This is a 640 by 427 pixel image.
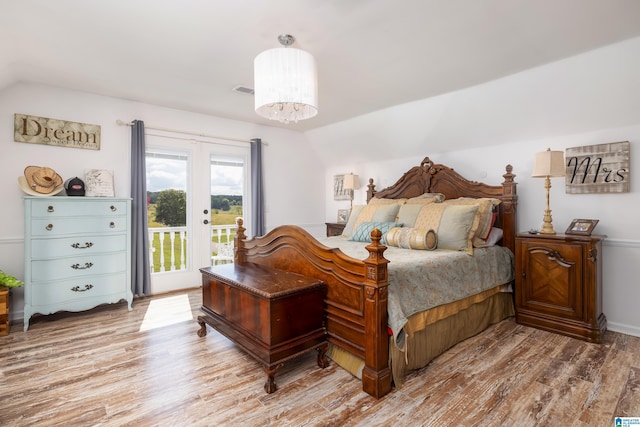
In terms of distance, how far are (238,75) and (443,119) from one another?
2.42 meters

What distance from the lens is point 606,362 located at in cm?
238

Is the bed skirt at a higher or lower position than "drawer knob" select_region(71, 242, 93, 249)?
lower

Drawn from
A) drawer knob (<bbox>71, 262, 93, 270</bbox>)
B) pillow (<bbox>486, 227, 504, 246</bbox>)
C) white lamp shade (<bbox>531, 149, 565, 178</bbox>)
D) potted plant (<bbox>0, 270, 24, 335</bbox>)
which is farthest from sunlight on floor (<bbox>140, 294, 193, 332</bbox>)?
white lamp shade (<bbox>531, 149, 565, 178</bbox>)

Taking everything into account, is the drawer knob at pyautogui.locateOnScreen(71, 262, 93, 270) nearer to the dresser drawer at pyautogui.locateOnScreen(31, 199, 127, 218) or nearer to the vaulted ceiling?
the dresser drawer at pyautogui.locateOnScreen(31, 199, 127, 218)

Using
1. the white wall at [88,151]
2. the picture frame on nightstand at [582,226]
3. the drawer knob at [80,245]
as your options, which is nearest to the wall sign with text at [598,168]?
the picture frame on nightstand at [582,226]

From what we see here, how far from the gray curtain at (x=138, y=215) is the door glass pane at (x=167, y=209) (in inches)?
7.6

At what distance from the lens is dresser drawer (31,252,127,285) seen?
3.11 metres

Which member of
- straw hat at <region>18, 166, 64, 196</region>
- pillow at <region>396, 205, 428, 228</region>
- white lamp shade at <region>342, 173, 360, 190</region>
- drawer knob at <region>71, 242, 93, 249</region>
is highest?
white lamp shade at <region>342, 173, 360, 190</region>

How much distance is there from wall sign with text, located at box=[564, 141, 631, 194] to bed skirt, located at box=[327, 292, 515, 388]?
1.36 meters

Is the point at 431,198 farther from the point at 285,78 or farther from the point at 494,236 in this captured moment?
the point at 285,78

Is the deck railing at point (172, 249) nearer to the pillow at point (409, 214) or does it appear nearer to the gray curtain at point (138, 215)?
the gray curtain at point (138, 215)

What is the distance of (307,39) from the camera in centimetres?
249

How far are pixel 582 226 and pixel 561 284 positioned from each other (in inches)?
21.9

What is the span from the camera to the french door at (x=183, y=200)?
4266 millimetres
